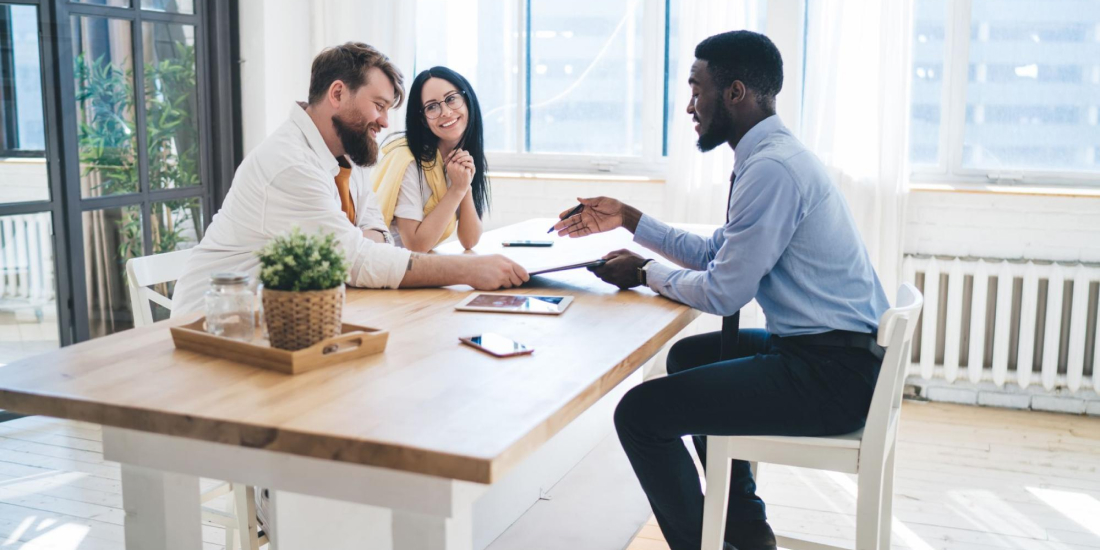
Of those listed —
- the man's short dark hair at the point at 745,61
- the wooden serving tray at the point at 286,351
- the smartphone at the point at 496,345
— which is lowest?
the smartphone at the point at 496,345

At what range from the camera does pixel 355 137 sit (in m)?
2.36

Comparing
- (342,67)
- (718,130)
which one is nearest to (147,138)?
(342,67)

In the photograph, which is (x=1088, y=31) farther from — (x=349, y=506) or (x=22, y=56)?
(x=22, y=56)

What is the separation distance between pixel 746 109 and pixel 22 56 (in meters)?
2.72

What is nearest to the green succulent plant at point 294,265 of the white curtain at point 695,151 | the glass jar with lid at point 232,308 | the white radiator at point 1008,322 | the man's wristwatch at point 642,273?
the glass jar with lid at point 232,308

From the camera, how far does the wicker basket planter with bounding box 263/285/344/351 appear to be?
1.43 m

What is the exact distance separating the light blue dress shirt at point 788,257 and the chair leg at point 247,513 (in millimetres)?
1012

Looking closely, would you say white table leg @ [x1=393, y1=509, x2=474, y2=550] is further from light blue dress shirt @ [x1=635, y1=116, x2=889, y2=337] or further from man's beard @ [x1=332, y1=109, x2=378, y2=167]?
man's beard @ [x1=332, y1=109, x2=378, y2=167]

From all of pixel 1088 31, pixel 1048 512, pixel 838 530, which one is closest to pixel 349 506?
pixel 838 530

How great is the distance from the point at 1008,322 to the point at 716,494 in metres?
2.38

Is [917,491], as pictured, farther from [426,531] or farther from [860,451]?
[426,531]

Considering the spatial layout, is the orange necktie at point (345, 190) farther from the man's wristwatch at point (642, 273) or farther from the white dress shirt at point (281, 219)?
the man's wristwatch at point (642, 273)

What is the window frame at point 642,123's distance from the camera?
4.40 meters

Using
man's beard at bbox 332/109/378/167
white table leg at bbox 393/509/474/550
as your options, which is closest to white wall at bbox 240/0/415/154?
Result: man's beard at bbox 332/109/378/167
